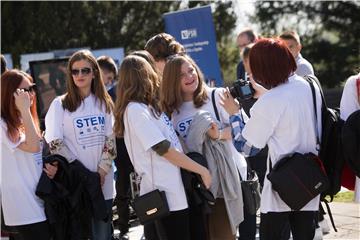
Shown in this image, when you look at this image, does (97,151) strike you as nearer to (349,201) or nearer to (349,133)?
(349,133)

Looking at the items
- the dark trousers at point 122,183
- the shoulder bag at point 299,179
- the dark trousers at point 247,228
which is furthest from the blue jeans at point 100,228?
the shoulder bag at point 299,179

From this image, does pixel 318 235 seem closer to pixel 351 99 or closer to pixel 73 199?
pixel 351 99

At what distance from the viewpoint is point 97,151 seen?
14.9 ft

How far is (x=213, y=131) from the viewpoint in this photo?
13.4 ft

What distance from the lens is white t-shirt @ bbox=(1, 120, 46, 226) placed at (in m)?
3.97

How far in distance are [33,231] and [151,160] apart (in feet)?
3.11

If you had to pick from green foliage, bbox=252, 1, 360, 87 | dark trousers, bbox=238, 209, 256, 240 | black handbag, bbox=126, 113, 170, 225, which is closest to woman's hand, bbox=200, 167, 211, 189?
black handbag, bbox=126, 113, 170, 225

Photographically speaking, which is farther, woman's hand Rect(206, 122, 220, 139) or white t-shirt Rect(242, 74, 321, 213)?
woman's hand Rect(206, 122, 220, 139)

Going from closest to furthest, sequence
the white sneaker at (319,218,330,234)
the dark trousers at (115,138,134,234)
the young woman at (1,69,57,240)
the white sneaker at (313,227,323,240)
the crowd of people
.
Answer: the crowd of people, the young woman at (1,69,57,240), the white sneaker at (313,227,323,240), the dark trousers at (115,138,134,234), the white sneaker at (319,218,330,234)

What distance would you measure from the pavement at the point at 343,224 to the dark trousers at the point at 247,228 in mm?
1133

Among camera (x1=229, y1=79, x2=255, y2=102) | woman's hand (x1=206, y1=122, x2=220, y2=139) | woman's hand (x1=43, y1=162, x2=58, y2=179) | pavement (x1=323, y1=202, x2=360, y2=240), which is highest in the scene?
camera (x1=229, y1=79, x2=255, y2=102)

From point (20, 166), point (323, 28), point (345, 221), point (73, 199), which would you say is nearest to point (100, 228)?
point (73, 199)

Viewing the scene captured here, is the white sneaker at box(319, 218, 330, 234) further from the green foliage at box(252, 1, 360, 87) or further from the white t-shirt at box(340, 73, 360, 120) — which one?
the green foliage at box(252, 1, 360, 87)

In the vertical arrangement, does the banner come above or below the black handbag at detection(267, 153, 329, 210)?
above
